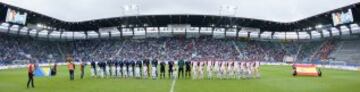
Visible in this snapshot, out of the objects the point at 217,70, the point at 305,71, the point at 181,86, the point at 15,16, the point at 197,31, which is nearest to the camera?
the point at 181,86

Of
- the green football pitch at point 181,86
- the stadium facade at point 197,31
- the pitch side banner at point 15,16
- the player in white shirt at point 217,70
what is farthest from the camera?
the stadium facade at point 197,31

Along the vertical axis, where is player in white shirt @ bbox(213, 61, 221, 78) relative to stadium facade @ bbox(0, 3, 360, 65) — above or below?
below

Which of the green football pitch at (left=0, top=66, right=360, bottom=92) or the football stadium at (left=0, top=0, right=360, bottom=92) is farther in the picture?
the football stadium at (left=0, top=0, right=360, bottom=92)

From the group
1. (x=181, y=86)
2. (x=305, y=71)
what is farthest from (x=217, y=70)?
(x=305, y=71)

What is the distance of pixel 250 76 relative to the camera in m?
30.7

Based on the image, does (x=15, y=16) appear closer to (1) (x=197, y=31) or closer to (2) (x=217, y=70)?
(1) (x=197, y=31)

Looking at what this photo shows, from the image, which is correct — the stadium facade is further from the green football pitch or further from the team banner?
the green football pitch

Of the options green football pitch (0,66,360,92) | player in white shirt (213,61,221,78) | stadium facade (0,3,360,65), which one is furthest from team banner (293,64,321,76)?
stadium facade (0,3,360,65)

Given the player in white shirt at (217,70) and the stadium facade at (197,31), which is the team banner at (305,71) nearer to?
the player in white shirt at (217,70)

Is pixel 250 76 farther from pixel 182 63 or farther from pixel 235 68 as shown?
pixel 182 63

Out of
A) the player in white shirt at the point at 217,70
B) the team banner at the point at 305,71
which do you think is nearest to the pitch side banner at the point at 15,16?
the player in white shirt at the point at 217,70

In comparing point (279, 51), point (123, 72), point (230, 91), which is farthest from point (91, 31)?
point (230, 91)

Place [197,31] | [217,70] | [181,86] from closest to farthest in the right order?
1. [181,86]
2. [217,70]
3. [197,31]

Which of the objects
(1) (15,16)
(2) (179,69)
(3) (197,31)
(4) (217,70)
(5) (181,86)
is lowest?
(5) (181,86)
